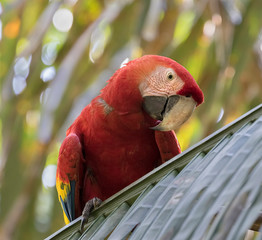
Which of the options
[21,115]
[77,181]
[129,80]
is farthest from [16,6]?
[77,181]

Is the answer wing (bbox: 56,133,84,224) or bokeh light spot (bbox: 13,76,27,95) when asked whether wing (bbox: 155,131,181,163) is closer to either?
wing (bbox: 56,133,84,224)

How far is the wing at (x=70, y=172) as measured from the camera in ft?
5.37

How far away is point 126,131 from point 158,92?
169mm

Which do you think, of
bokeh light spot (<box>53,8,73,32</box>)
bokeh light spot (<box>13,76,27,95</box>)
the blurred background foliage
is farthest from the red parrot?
bokeh light spot (<box>53,8,73,32</box>)

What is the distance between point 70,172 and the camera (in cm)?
165

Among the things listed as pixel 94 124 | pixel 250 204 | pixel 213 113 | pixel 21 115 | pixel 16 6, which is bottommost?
pixel 250 204

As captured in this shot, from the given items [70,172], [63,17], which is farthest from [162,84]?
[63,17]

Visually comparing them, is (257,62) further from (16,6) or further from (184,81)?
(16,6)

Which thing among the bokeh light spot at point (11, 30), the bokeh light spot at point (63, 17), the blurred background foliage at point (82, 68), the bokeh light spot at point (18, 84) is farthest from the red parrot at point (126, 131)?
the bokeh light spot at point (63, 17)

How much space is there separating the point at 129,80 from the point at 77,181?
0.38 meters

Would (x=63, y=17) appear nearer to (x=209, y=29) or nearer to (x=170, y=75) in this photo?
(x=209, y=29)

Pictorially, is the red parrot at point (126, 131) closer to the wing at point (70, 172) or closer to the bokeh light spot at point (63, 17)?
the wing at point (70, 172)

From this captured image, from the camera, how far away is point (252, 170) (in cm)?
71

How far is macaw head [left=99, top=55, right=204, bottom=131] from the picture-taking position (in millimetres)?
1609
